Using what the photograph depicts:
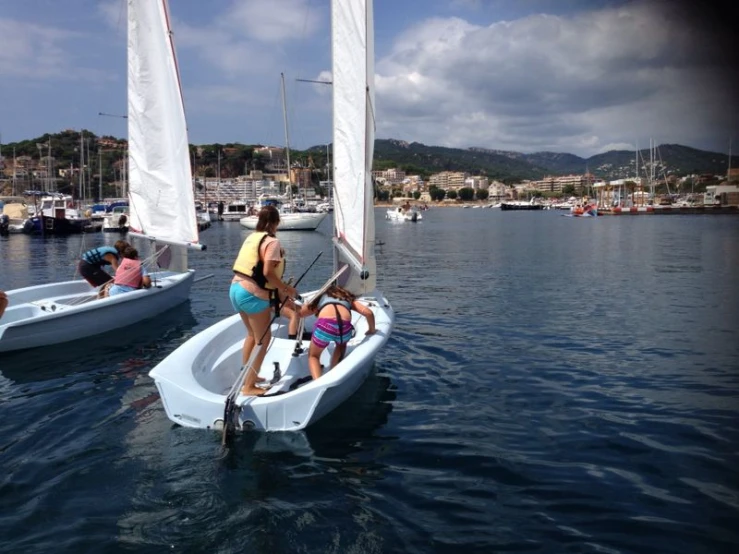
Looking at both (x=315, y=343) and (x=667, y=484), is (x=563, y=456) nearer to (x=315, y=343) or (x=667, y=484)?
(x=667, y=484)

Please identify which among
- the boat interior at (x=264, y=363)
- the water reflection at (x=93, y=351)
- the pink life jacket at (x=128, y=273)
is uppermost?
the pink life jacket at (x=128, y=273)

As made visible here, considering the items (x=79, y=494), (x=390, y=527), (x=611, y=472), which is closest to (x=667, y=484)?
(x=611, y=472)

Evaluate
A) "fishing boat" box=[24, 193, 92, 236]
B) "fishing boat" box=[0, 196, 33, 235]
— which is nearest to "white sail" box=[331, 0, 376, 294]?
"fishing boat" box=[24, 193, 92, 236]

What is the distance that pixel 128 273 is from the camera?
13.4 metres

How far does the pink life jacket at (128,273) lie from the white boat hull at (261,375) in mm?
5247

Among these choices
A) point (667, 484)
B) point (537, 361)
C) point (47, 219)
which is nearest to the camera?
point (667, 484)

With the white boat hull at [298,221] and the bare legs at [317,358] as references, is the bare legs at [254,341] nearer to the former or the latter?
the bare legs at [317,358]

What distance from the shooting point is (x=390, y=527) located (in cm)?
521

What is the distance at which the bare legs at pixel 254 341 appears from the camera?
23.2ft

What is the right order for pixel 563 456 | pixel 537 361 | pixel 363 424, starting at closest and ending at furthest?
pixel 563 456
pixel 363 424
pixel 537 361

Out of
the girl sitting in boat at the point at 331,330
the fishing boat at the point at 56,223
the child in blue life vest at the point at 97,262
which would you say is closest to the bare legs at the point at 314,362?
the girl sitting in boat at the point at 331,330

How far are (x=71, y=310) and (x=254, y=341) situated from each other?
239 inches

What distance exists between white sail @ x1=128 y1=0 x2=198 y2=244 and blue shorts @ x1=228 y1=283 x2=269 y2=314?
898 cm

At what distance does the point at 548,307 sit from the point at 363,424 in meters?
10.1
